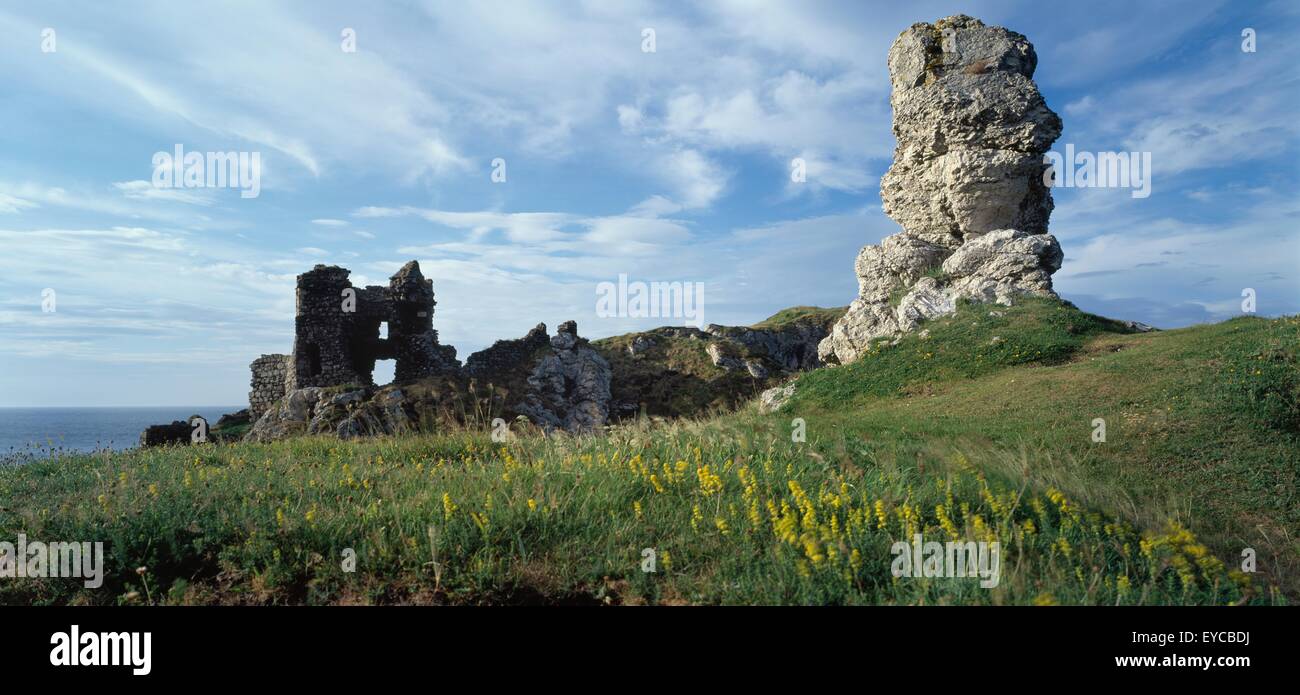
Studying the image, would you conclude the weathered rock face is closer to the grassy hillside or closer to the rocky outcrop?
the rocky outcrop

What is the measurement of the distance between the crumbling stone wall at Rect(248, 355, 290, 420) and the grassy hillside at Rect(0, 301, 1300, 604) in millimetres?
24050

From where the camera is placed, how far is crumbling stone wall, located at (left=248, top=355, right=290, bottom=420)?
33812 mm

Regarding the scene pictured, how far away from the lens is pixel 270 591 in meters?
4.87

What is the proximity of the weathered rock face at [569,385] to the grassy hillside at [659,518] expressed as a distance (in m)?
19.2

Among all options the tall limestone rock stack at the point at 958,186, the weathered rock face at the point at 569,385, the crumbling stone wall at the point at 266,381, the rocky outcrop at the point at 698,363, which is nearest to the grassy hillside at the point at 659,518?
the tall limestone rock stack at the point at 958,186

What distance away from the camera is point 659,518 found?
224 inches

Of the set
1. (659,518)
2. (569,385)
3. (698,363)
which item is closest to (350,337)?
(569,385)

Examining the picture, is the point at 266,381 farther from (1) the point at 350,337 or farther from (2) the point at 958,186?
(2) the point at 958,186

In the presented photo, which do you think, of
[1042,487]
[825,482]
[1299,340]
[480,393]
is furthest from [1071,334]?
[480,393]

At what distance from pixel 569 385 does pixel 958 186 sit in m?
19.5

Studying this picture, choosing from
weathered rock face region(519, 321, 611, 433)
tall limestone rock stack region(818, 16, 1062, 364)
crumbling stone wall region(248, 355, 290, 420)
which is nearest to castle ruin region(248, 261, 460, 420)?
crumbling stone wall region(248, 355, 290, 420)

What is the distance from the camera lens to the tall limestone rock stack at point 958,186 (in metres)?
22.8
